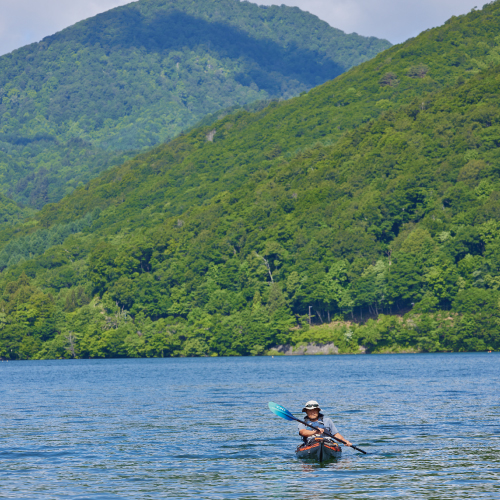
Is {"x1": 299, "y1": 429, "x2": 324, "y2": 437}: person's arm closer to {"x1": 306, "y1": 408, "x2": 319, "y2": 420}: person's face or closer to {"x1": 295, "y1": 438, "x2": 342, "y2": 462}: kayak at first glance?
{"x1": 295, "y1": 438, "x2": 342, "y2": 462}: kayak

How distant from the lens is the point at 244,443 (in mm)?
41188

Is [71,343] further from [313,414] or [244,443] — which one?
[313,414]

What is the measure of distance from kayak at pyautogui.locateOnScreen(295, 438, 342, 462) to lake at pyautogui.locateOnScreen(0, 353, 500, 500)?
454mm

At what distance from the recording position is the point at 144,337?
622 feet

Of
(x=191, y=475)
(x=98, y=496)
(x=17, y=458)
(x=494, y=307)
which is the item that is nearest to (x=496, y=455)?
(x=191, y=475)

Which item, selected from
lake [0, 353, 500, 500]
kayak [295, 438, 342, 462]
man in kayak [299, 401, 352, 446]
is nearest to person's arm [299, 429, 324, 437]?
man in kayak [299, 401, 352, 446]

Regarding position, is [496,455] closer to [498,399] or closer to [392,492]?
[392,492]

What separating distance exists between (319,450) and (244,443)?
7.23m

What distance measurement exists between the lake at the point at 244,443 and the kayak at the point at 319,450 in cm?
45

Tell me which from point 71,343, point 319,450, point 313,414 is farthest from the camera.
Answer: point 71,343

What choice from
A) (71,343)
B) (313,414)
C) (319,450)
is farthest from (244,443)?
(71,343)

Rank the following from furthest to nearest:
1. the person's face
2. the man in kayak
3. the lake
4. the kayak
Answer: the person's face
the man in kayak
the kayak
the lake

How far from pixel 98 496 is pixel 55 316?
575 feet

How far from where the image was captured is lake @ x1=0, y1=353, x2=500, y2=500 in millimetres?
29953
